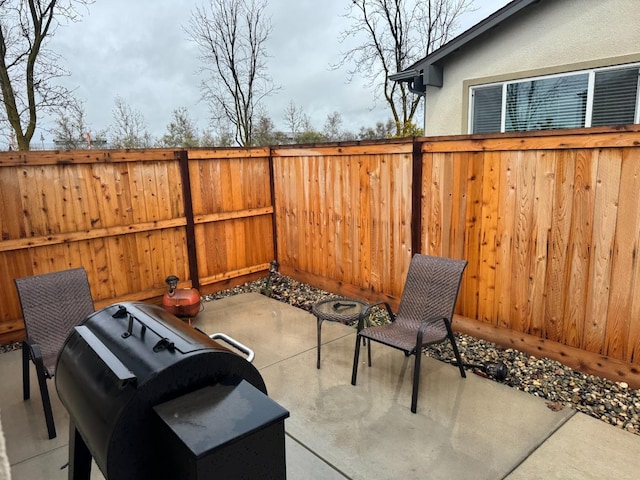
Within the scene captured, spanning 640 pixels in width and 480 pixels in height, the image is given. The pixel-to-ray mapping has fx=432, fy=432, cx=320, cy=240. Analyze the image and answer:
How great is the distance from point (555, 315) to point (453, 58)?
538cm

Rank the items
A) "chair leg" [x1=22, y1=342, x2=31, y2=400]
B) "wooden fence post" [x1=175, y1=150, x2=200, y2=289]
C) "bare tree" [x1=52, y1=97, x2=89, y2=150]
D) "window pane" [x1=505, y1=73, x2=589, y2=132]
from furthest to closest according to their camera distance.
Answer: "bare tree" [x1=52, y1=97, x2=89, y2=150], "window pane" [x1=505, y1=73, x2=589, y2=132], "wooden fence post" [x1=175, y1=150, x2=200, y2=289], "chair leg" [x1=22, y1=342, x2=31, y2=400]

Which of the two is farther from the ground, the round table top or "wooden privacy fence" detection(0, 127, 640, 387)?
"wooden privacy fence" detection(0, 127, 640, 387)

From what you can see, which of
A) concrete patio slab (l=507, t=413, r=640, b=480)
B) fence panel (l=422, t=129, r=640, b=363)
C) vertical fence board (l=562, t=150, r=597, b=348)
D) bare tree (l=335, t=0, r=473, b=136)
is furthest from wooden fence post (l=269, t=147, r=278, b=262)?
bare tree (l=335, t=0, r=473, b=136)

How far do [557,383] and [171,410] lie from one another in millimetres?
3048

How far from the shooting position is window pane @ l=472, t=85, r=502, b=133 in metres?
6.91

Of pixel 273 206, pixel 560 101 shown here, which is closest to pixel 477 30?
pixel 560 101

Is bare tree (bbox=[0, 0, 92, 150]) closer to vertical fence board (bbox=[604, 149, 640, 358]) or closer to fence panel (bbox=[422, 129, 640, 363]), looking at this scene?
fence panel (bbox=[422, 129, 640, 363])

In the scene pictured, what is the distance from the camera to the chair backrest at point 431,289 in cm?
345

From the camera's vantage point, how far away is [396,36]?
41.7 feet

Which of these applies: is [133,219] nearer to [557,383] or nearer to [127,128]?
[557,383]

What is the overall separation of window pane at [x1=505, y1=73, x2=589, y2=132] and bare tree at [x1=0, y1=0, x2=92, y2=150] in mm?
8078

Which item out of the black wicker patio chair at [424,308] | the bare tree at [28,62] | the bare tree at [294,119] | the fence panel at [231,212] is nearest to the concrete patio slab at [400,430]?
the black wicker patio chair at [424,308]

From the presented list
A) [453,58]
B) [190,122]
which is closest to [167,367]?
[453,58]

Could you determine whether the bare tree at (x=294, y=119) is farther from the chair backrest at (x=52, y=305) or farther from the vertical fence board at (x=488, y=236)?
the chair backrest at (x=52, y=305)
